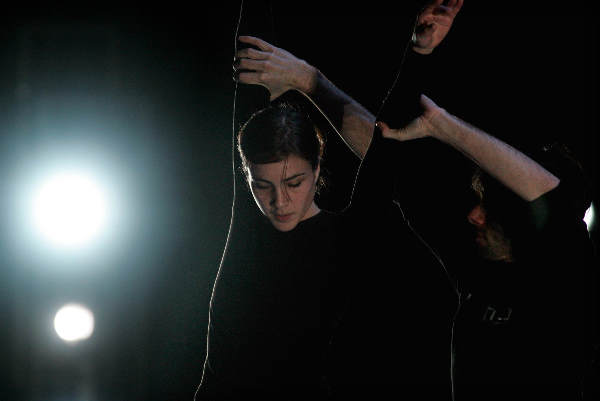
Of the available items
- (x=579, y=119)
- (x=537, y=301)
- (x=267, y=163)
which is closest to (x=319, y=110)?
(x=267, y=163)

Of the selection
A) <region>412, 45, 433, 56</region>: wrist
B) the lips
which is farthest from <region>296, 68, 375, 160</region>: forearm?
<region>412, 45, 433, 56</region>: wrist

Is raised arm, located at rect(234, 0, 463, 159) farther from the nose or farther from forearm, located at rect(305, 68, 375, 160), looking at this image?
the nose

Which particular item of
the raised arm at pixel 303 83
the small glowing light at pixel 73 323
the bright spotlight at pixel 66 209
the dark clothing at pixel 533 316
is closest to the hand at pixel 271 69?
the raised arm at pixel 303 83

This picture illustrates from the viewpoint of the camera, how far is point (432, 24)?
133 cm

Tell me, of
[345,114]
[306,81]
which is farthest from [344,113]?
[306,81]

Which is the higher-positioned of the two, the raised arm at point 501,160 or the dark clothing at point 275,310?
the raised arm at point 501,160

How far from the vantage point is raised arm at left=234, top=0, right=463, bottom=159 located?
169 cm

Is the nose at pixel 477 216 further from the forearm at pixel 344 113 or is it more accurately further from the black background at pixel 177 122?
the forearm at pixel 344 113

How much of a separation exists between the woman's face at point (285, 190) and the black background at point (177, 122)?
15 centimetres

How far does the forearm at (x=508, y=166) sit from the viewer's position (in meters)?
1.42

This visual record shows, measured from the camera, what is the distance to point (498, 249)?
1.61m

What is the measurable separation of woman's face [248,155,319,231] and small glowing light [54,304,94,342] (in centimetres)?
109

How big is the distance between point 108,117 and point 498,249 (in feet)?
4.84

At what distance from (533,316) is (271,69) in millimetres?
928
